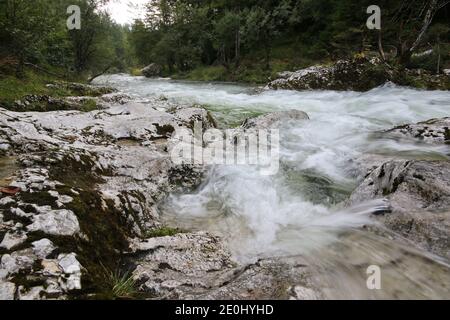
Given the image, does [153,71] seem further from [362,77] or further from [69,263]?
[69,263]

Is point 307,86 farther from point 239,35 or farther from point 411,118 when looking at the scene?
point 239,35

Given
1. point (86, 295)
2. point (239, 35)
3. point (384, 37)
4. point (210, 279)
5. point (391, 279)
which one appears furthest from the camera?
point (239, 35)

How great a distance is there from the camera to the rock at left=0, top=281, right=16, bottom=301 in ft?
6.83

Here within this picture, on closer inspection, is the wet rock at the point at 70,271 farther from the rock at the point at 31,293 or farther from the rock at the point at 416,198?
the rock at the point at 416,198

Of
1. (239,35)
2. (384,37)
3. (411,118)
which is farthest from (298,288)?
(239,35)

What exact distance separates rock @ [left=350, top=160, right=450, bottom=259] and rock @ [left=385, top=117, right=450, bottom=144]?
264cm

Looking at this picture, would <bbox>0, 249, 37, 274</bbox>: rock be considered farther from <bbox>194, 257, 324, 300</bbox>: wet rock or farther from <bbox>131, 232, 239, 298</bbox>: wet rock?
<bbox>194, 257, 324, 300</bbox>: wet rock

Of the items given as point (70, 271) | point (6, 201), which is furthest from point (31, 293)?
point (6, 201)

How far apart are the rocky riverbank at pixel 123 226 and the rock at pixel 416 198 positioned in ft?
0.03

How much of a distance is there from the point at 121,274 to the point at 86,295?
65 cm

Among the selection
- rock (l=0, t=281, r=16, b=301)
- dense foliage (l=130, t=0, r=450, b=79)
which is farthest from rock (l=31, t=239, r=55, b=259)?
dense foliage (l=130, t=0, r=450, b=79)

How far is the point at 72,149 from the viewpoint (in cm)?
436

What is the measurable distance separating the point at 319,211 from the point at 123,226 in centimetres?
264

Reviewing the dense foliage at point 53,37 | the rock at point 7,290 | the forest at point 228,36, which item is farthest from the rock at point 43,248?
the forest at point 228,36
